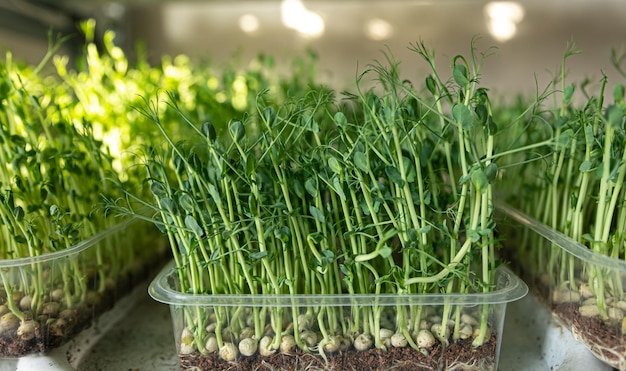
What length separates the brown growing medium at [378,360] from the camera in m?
0.52

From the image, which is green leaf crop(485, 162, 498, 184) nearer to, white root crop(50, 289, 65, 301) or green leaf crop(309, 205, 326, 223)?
green leaf crop(309, 205, 326, 223)

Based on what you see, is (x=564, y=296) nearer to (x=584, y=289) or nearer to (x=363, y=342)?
(x=584, y=289)

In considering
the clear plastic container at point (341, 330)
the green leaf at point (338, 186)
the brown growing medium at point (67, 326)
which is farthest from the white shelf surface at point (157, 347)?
the green leaf at point (338, 186)

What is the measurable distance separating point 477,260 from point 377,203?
16cm

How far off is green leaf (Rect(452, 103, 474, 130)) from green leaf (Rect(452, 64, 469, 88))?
3 cm

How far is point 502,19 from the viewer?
5.36 feet

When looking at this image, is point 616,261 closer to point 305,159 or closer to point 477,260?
point 477,260

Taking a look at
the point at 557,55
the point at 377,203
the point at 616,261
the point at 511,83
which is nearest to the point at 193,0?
the point at 511,83

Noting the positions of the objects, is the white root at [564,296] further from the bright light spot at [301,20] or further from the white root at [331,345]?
the bright light spot at [301,20]

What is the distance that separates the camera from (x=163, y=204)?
0.51m

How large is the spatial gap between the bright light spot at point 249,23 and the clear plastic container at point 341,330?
51.2 inches

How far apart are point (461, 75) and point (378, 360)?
30 cm

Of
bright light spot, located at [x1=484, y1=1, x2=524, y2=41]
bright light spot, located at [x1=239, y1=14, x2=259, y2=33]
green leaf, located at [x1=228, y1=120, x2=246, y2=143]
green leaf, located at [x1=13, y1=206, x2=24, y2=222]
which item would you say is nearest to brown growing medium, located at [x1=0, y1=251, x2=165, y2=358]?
green leaf, located at [x1=13, y1=206, x2=24, y2=222]

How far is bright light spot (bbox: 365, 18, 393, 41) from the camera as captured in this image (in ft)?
5.47
